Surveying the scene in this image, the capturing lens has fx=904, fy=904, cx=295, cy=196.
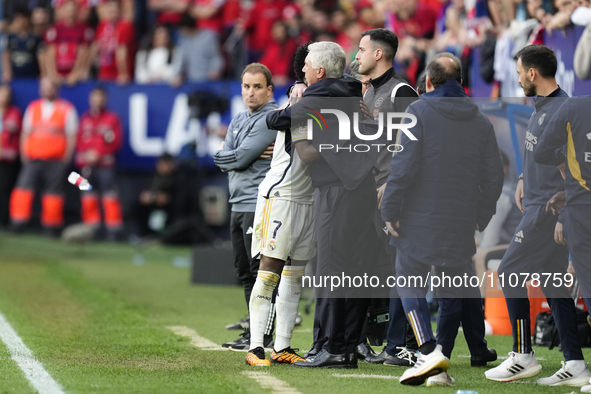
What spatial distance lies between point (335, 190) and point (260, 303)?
35.2 inches

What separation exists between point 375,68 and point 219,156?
4.18ft

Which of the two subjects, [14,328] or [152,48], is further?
[152,48]

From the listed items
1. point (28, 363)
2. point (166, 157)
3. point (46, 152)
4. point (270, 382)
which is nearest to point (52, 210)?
point (46, 152)

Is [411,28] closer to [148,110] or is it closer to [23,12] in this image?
[148,110]

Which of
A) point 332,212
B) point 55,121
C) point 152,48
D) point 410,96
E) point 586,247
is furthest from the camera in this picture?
point 152,48

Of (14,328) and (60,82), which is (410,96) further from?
(60,82)

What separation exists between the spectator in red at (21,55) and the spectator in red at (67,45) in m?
0.21

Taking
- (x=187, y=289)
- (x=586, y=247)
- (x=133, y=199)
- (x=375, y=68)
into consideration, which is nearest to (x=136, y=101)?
(x=133, y=199)

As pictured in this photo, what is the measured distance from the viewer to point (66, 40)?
15.9 metres

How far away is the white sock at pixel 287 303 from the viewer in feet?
19.6

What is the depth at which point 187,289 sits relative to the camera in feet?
35.1

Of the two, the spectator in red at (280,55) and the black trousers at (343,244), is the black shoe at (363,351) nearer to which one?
the black trousers at (343,244)

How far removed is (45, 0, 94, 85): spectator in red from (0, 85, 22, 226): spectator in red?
0.99m

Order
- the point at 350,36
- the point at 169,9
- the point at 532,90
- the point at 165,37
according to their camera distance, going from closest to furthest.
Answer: the point at 532,90, the point at 350,36, the point at 165,37, the point at 169,9
